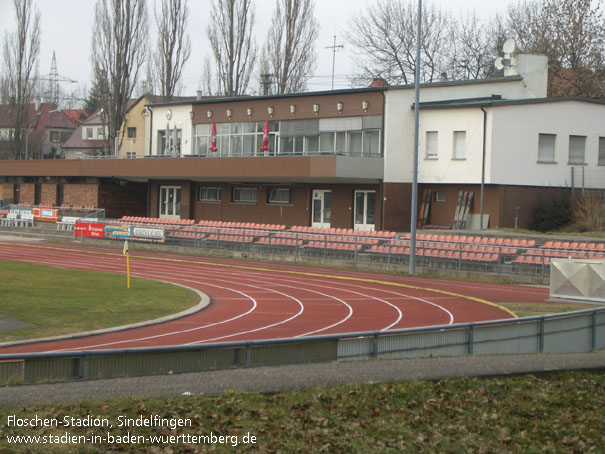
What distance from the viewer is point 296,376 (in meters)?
11.6

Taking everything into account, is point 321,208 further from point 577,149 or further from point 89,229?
point 577,149

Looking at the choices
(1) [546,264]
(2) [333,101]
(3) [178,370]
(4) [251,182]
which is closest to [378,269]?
(1) [546,264]

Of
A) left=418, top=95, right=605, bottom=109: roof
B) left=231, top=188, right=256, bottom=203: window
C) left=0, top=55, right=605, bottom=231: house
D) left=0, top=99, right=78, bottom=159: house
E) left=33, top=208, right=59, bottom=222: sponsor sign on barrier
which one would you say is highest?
left=0, top=99, right=78, bottom=159: house

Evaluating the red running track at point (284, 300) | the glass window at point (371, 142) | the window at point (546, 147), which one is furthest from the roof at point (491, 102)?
the red running track at point (284, 300)

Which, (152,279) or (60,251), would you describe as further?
(60,251)

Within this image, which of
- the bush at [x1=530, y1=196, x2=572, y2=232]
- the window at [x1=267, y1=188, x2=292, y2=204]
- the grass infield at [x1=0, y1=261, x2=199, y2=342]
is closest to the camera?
the grass infield at [x1=0, y1=261, x2=199, y2=342]

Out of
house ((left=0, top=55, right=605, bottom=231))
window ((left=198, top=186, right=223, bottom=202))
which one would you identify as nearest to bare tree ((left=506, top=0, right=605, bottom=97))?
house ((left=0, top=55, right=605, bottom=231))

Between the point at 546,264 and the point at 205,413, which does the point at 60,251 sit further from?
the point at 205,413

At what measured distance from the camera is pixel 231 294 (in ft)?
85.3

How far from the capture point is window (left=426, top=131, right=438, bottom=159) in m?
42.2

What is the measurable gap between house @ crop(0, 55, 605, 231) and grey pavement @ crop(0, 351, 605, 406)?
87.8ft

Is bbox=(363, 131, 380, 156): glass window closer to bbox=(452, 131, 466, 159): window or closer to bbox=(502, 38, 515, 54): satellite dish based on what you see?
bbox=(452, 131, 466, 159): window

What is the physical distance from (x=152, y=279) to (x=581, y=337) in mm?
17811

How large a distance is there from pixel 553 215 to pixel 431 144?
749 cm
